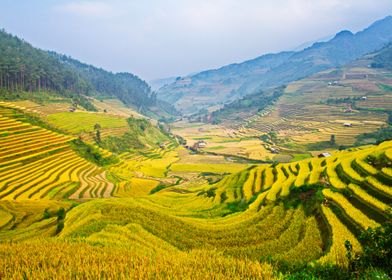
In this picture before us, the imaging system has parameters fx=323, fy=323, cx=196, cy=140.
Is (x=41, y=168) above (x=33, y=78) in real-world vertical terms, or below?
below

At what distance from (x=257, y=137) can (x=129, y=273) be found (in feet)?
314

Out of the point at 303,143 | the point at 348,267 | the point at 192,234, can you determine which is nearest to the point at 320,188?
the point at 192,234

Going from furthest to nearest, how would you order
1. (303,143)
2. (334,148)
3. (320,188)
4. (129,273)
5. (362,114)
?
(362,114) → (303,143) → (334,148) → (320,188) → (129,273)

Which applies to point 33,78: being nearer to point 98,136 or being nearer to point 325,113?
point 98,136

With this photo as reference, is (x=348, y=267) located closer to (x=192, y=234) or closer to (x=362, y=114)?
(x=192, y=234)

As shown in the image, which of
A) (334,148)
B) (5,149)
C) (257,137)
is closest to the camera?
(5,149)

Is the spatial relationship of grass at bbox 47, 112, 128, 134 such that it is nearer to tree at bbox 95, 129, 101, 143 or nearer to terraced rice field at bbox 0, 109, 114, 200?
tree at bbox 95, 129, 101, 143

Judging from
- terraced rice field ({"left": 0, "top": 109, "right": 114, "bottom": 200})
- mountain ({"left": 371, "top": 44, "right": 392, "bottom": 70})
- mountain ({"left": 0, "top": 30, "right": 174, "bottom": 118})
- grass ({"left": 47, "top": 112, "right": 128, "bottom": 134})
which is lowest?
terraced rice field ({"left": 0, "top": 109, "right": 114, "bottom": 200})

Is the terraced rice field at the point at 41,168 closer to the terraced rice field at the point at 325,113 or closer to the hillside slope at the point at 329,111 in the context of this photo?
the hillside slope at the point at 329,111

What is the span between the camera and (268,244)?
1302 centimetres

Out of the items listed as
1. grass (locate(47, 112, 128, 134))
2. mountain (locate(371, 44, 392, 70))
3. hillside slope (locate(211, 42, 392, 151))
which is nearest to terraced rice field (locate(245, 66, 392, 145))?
hillside slope (locate(211, 42, 392, 151))

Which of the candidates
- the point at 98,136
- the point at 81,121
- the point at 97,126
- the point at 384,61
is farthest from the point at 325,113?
the point at 384,61

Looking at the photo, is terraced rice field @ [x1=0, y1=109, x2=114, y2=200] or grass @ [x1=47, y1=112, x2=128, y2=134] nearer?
terraced rice field @ [x1=0, y1=109, x2=114, y2=200]

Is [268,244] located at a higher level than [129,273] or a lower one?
lower
